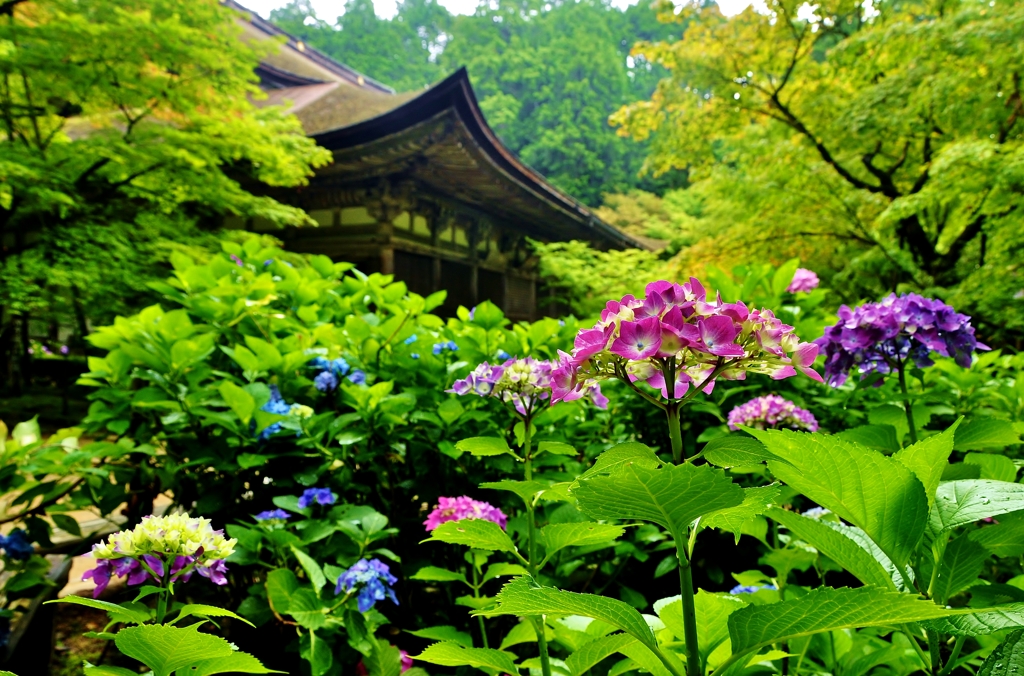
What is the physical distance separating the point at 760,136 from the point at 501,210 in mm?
3991

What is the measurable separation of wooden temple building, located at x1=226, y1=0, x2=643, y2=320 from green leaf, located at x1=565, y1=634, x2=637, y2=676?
17.6 ft

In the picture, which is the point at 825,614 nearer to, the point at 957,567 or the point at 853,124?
the point at 957,567

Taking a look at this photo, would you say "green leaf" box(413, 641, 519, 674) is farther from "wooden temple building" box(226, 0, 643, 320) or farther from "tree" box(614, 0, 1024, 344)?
"wooden temple building" box(226, 0, 643, 320)

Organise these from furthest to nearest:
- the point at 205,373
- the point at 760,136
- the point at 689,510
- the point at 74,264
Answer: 1. the point at 760,136
2. the point at 74,264
3. the point at 205,373
4. the point at 689,510

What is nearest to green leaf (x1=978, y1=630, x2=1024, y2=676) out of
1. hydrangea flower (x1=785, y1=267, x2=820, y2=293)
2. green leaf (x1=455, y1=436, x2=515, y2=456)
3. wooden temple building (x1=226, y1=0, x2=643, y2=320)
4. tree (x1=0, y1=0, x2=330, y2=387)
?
green leaf (x1=455, y1=436, x2=515, y2=456)

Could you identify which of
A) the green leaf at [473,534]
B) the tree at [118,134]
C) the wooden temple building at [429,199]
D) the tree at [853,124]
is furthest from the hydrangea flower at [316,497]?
the tree at [853,124]

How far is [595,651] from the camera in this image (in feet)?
2.29

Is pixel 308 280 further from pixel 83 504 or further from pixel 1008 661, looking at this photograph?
pixel 1008 661

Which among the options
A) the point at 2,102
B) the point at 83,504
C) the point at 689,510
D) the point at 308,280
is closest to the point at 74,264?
the point at 2,102

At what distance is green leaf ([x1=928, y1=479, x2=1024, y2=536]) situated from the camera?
22.7 inches

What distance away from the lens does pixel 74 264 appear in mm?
4598

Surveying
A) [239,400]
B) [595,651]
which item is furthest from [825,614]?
[239,400]

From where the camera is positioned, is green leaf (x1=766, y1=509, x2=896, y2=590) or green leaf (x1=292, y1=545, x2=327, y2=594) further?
green leaf (x1=292, y1=545, x2=327, y2=594)

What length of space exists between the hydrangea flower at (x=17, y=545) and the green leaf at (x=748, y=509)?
1.94 metres
